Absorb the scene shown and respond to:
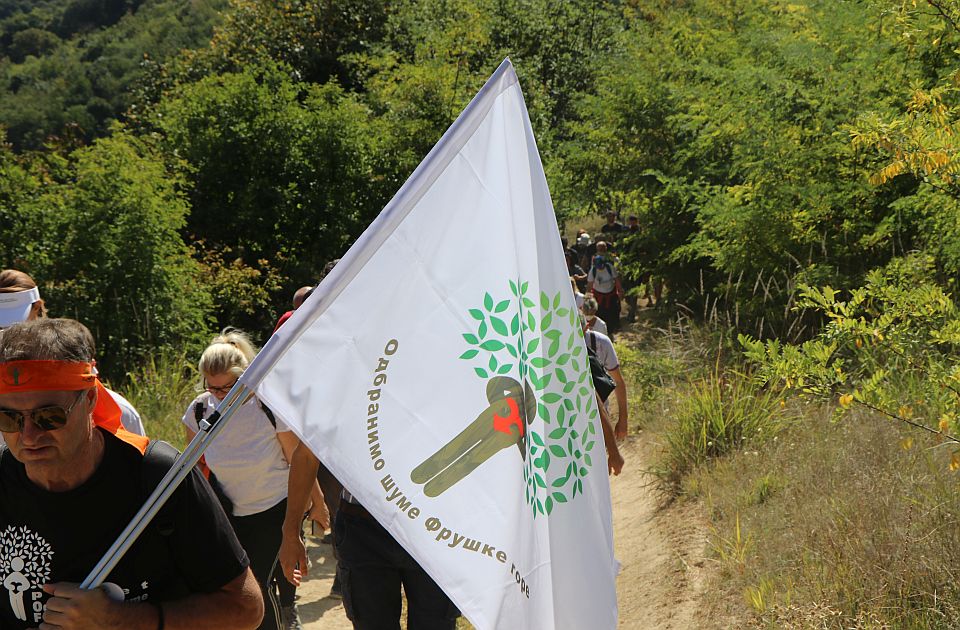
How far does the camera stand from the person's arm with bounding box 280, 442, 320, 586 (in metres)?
4.32

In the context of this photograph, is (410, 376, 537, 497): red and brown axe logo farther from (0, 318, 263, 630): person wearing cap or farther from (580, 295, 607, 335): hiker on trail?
(580, 295, 607, 335): hiker on trail

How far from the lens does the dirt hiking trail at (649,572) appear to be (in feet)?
20.8

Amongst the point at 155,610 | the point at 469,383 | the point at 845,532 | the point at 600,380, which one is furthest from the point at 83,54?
the point at 155,610

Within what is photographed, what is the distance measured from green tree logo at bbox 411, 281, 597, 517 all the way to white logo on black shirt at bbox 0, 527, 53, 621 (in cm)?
100

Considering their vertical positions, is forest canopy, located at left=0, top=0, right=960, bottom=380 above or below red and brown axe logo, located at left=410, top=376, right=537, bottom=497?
below

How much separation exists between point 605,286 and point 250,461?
10.1 metres

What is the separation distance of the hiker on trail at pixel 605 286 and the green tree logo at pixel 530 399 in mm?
11197

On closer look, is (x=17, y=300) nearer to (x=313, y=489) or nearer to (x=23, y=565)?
(x=313, y=489)

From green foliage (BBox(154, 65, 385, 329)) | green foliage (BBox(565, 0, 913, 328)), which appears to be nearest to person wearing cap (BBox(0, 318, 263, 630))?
green foliage (BBox(565, 0, 913, 328))

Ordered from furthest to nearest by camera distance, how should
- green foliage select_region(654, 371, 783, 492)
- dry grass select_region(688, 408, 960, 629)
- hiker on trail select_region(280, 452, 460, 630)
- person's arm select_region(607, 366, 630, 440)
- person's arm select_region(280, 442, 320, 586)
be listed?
green foliage select_region(654, 371, 783, 492) → person's arm select_region(607, 366, 630, 440) → dry grass select_region(688, 408, 960, 629) → person's arm select_region(280, 442, 320, 586) → hiker on trail select_region(280, 452, 460, 630)

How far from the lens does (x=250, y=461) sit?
4.87 meters

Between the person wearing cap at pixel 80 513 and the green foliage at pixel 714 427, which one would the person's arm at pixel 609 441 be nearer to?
the green foliage at pixel 714 427

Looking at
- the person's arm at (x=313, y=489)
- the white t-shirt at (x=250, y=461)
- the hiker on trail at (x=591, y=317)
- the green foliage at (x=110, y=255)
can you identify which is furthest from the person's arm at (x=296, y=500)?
the green foliage at (x=110, y=255)

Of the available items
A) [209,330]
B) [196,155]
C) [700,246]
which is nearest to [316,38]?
[196,155]
